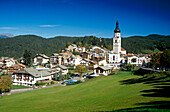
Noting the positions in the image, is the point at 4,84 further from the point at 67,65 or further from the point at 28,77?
the point at 67,65

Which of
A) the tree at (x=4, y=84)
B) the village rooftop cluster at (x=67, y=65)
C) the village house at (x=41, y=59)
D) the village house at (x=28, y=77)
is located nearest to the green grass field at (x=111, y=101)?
the tree at (x=4, y=84)

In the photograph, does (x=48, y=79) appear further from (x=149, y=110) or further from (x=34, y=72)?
(x=149, y=110)

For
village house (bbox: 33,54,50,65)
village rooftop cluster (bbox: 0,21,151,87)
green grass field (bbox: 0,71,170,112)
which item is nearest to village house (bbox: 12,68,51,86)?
village rooftop cluster (bbox: 0,21,151,87)

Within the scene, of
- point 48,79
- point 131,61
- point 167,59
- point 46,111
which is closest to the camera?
point 46,111

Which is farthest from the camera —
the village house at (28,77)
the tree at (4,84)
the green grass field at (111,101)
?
the village house at (28,77)

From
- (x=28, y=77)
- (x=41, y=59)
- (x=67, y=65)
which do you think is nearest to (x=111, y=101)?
(x=28, y=77)

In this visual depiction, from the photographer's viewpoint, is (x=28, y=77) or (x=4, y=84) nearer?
(x=4, y=84)

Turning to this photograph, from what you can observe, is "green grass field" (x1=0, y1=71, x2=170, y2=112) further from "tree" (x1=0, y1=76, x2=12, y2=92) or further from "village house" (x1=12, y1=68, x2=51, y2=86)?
"village house" (x1=12, y1=68, x2=51, y2=86)

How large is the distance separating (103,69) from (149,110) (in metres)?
35.0

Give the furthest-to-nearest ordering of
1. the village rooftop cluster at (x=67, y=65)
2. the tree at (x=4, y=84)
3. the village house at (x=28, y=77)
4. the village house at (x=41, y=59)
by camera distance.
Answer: the village house at (x=41, y=59) → the village rooftop cluster at (x=67, y=65) → the village house at (x=28, y=77) → the tree at (x=4, y=84)

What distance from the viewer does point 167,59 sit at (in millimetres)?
32812

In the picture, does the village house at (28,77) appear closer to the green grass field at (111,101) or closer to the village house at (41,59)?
the green grass field at (111,101)

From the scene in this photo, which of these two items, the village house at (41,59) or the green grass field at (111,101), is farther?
the village house at (41,59)

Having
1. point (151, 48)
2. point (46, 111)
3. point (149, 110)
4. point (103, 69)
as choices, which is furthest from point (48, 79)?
point (151, 48)
